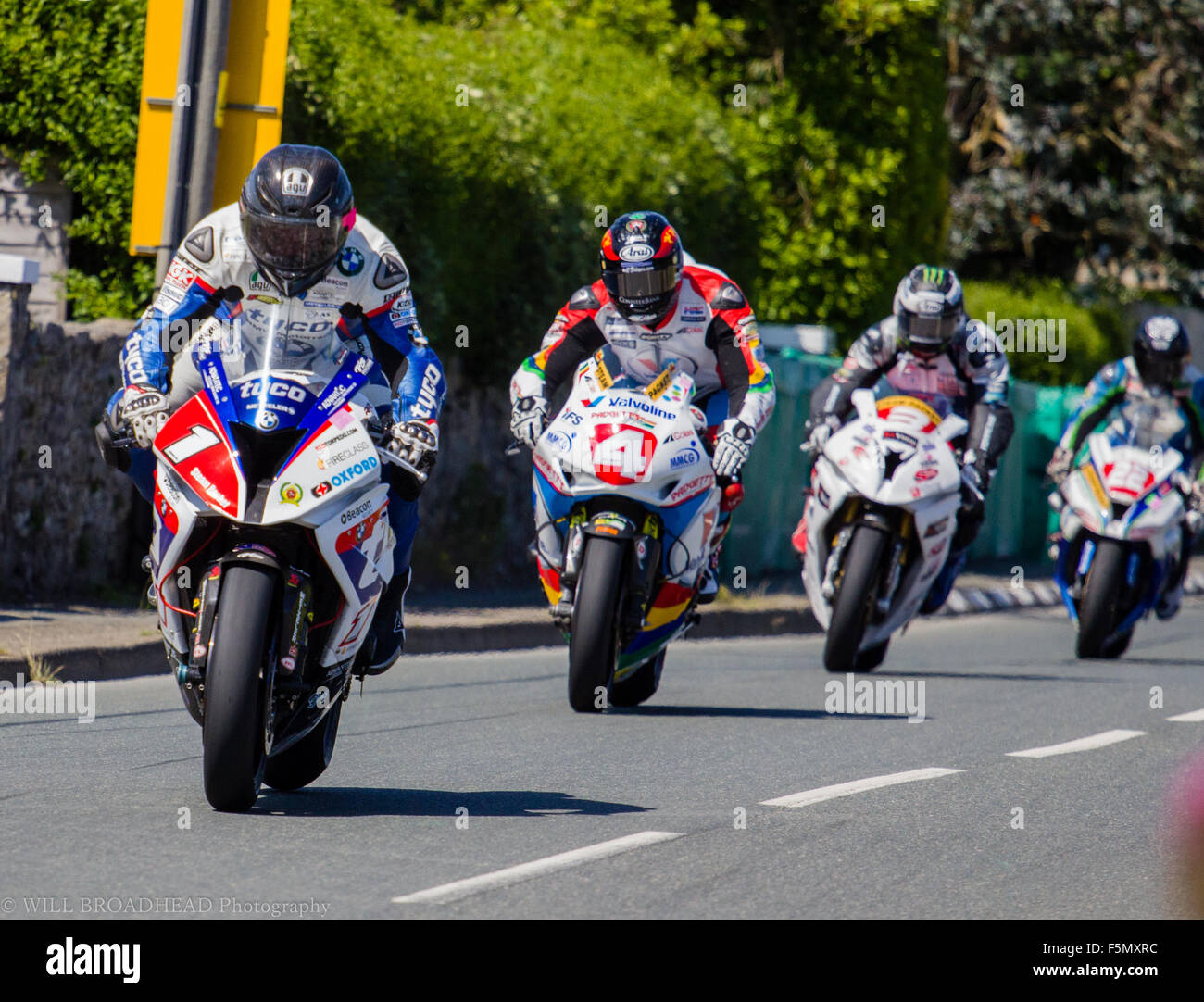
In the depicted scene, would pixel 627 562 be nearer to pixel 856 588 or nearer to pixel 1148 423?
pixel 856 588

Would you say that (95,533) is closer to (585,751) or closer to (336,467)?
(585,751)

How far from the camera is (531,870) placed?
5621mm

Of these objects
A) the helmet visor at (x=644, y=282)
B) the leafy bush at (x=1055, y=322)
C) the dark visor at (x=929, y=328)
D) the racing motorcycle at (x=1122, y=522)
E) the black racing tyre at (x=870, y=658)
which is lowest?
the black racing tyre at (x=870, y=658)

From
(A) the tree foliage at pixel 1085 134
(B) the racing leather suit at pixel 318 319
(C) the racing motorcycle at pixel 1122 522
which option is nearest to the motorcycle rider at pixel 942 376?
(C) the racing motorcycle at pixel 1122 522

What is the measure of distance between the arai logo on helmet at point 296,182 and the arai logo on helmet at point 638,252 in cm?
360

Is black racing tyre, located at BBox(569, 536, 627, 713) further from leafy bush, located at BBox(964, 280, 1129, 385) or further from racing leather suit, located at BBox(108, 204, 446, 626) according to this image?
leafy bush, located at BBox(964, 280, 1129, 385)

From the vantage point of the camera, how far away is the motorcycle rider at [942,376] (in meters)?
11.7

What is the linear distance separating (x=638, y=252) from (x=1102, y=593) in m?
4.74

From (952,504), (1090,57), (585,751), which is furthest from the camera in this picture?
(1090,57)

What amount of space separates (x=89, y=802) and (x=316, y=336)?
157 centimetres

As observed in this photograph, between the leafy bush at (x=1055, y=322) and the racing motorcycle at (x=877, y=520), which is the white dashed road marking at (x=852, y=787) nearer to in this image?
the racing motorcycle at (x=877, y=520)
